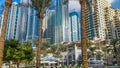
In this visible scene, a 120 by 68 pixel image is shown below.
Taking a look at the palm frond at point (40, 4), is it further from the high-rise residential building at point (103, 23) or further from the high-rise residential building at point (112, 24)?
the high-rise residential building at point (112, 24)

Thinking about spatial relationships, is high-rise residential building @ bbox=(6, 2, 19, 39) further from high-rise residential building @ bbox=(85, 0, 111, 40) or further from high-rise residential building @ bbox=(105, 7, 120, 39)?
high-rise residential building @ bbox=(105, 7, 120, 39)

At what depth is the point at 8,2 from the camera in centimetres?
1465

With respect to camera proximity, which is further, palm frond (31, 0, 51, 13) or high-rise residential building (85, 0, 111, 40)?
high-rise residential building (85, 0, 111, 40)

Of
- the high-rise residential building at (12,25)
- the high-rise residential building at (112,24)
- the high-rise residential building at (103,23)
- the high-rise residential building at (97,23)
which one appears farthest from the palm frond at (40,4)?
the high-rise residential building at (12,25)

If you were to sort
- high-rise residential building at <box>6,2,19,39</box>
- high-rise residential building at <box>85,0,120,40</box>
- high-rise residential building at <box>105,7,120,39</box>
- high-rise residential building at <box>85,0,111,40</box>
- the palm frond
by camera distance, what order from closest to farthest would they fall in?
1. the palm frond
2. high-rise residential building at <box>105,7,120,39</box>
3. high-rise residential building at <box>85,0,120,40</box>
4. high-rise residential building at <box>85,0,111,40</box>
5. high-rise residential building at <box>6,2,19,39</box>

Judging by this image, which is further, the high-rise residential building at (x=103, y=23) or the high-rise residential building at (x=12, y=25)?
the high-rise residential building at (x=12, y=25)

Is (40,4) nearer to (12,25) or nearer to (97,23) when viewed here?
(97,23)

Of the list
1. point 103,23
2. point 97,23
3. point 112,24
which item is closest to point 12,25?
point 97,23

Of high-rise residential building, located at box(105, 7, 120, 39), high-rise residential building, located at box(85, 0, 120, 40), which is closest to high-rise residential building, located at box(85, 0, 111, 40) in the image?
high-rise residential building, located at box(85, 0, 120, 40)

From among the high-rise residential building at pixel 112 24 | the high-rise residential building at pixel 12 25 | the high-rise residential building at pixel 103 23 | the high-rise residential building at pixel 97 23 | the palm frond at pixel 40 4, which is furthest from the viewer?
the high-rise residential building at pixel 12 25

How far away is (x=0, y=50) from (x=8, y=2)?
13.1 ft

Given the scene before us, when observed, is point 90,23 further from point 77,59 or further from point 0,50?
point 0,50

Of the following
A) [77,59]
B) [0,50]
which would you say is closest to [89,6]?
[0,50]

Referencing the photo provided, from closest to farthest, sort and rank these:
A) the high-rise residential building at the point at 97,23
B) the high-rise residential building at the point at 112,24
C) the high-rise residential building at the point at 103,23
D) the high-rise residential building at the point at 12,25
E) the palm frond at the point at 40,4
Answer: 1. the palm frond at the point at 40,4
2. the high-rise residential building at the point at 112,24
3. the high-rise residential building at the point at 103,23
4. the high-rise residential building at the point at 97,23
5. the high-rise residential building at the point at 12,25
